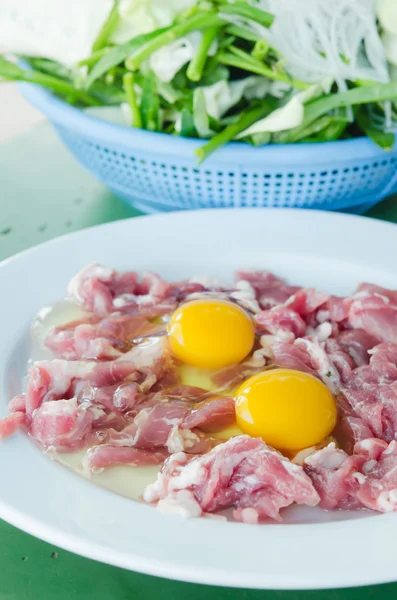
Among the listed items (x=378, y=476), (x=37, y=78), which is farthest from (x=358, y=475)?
(x=37, y=78)

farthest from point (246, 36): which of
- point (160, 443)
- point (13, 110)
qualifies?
point (13, 110)

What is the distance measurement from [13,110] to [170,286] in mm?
4014

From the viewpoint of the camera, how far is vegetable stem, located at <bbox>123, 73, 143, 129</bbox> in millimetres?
3059

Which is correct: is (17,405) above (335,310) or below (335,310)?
above

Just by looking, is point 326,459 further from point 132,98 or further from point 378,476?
point 132,98

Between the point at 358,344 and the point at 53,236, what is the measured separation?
69.2 inches

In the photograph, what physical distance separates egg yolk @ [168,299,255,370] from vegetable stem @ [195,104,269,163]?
2.49ft

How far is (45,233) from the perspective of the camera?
3480 mm

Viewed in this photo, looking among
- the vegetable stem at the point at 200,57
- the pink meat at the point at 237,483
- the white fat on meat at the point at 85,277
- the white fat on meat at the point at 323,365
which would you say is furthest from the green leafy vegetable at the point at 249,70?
Answer: the pink meat at the point at 237,483

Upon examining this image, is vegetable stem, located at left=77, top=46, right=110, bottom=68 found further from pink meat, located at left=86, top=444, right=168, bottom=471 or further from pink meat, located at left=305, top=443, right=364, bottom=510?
pink meat, located at left=305, top=443, right=364, bottom=510

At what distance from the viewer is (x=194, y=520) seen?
5.57ft

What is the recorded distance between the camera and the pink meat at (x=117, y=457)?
190cm

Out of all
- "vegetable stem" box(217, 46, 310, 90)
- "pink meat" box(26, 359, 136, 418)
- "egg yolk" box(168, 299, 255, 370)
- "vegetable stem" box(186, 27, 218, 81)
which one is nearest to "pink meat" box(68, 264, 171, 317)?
"egg yolk" box(168, 299, 255, 370)

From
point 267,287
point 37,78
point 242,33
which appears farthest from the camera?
point 37,78
